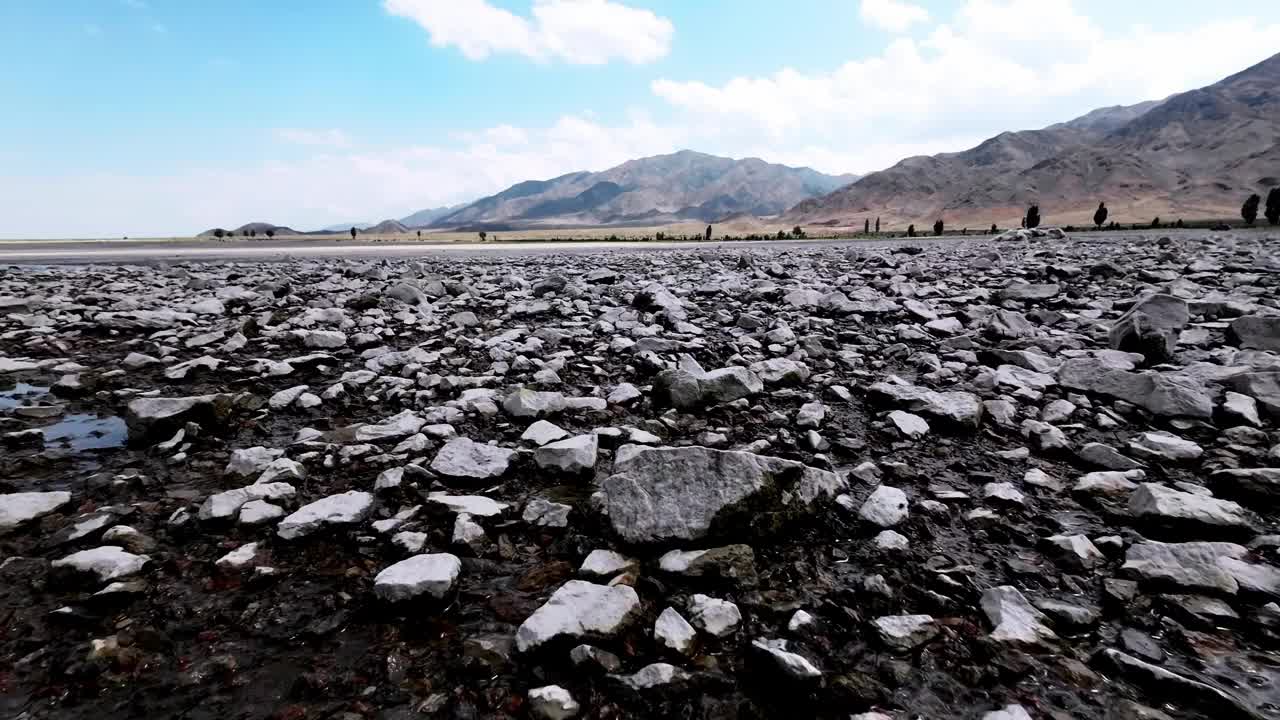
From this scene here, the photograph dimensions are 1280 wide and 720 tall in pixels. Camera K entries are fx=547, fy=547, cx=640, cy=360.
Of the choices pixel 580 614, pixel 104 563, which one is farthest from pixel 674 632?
pixel 104 563

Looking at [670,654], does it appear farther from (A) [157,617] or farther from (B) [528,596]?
(A) [157,617]

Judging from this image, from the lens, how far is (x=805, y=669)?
1.58 metres

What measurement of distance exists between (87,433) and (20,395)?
5.11 feet

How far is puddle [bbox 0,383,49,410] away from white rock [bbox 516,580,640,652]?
4753mm

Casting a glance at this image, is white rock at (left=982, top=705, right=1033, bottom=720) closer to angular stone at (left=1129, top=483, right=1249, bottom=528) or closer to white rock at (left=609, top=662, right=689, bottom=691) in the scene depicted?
white rock at (left=609, top=662, right=689, bottom=691)

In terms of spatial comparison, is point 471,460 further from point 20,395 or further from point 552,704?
point 20,395

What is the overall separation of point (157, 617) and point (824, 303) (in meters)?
7.28

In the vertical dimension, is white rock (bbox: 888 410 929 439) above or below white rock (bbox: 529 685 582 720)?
above

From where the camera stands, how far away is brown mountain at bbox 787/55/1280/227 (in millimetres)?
94938

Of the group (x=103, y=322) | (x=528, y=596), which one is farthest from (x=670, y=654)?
(x=103, y=322)

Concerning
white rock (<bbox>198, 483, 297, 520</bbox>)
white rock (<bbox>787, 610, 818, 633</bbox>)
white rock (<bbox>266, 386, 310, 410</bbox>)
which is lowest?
white rock (<bbox>787, 610, 818, 633</bbox>)

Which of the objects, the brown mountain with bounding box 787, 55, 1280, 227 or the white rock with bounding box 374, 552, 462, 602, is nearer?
the white rock with bounding box 374, 552, 462, 602

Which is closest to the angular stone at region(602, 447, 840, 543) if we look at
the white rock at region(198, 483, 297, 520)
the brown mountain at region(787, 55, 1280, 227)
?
the white rock at region(198, 483, 297, 520)

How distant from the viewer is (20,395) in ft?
14.3
